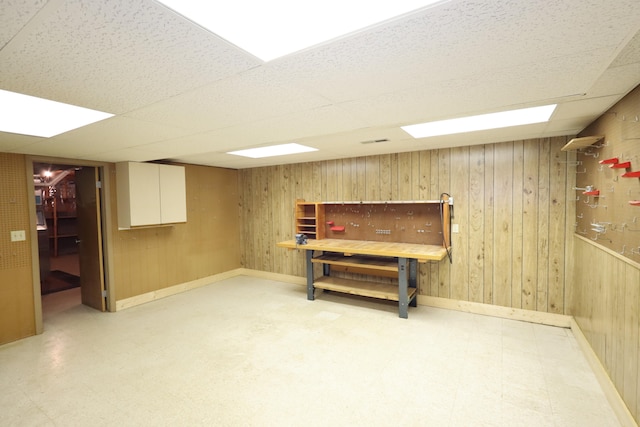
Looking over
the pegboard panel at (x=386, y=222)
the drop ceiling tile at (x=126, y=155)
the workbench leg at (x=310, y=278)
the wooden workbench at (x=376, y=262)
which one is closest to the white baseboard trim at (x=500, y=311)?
the wooden workbench at (x=376, y=262)

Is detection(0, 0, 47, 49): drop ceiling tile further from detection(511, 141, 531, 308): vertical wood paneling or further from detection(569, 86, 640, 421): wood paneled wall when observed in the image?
detection(511, 141, 531, 308): vertical wood paneling

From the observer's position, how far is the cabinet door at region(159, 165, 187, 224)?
4473 mm

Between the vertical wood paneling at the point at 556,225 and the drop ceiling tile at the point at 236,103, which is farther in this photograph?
the vertical wood paneling at the point at 556,225

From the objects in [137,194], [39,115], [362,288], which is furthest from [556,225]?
[137,194]

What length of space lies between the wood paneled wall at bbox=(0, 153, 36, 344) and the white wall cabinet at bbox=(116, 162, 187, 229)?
0.96 metres

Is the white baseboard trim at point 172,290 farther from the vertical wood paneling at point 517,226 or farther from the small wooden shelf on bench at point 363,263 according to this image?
the vertical wood paneling at point 517,226

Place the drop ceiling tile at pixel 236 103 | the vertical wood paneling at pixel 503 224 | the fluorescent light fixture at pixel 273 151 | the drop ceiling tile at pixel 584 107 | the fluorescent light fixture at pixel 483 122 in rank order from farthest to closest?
the fluorescent light fixture at pixel 273 151 → the vertical wood paneling at pixel 503 224 → the fluorescent light fixture at pixel 483 122 → the drop ceiling tile at pixel 584 107 → the drop ceiling tile at pixel 236 103

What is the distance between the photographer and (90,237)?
14.2 ft

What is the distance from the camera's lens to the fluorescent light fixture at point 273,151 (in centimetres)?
385

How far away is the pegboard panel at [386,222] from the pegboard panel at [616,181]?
1.65 metres

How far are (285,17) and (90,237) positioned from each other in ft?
15.4

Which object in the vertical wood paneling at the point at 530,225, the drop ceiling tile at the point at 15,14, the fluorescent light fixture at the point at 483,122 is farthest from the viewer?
the vertical wood paneling at the point at 530,225

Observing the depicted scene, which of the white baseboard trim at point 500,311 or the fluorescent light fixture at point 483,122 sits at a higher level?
the fluorescent light fixture at point 483,122

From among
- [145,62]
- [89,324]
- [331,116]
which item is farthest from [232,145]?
[89,324]
